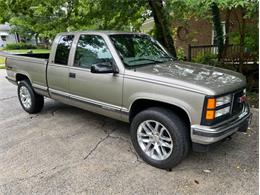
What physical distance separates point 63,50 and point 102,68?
1524 millimetres

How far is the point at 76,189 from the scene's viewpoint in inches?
119

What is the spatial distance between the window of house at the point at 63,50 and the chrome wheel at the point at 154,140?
1998 mm

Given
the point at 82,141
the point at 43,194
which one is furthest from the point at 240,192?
the point at 82,141

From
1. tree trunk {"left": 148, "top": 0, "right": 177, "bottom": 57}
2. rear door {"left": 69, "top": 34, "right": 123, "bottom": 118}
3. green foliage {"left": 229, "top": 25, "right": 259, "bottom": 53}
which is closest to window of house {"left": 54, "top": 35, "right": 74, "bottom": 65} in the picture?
rear door {"left": 69, "top": 34, "right": 123, "bottom": 118}

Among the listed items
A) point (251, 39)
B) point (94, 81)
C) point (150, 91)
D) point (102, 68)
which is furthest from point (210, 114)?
point (251, 39)

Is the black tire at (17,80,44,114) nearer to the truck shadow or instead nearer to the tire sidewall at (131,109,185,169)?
the truck shadow

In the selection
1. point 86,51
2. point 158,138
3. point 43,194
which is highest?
point 86,51

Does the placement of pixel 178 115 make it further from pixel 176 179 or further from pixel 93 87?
pixel 93 87

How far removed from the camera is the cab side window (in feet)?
13.0

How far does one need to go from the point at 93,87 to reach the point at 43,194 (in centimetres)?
175

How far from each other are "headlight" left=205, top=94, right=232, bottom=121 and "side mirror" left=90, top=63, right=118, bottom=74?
4.76ft

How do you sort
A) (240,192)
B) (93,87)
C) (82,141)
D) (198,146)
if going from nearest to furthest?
(240,192)
(198,146)
(93,87)
(82,141)

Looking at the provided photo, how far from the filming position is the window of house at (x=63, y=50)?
4.61 meters

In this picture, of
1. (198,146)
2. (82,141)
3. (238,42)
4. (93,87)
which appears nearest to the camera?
(198,146)
